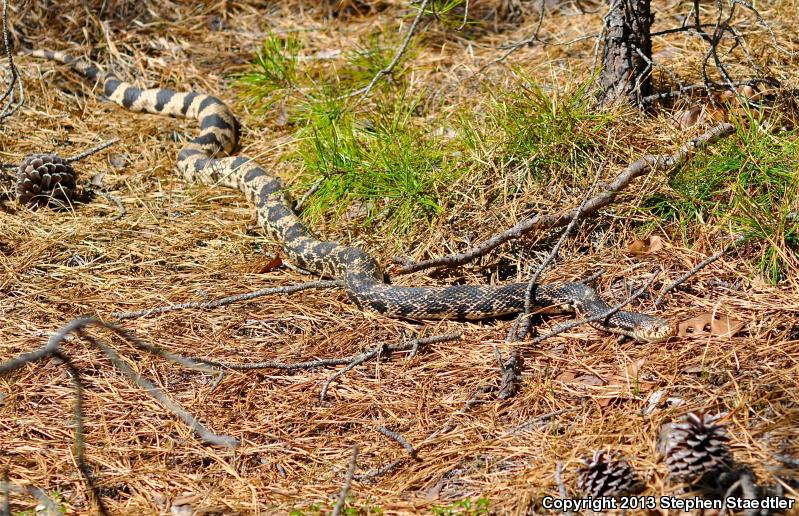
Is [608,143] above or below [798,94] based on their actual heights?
below

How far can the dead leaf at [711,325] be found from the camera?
3.53m

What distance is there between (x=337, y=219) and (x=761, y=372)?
279 centimetres

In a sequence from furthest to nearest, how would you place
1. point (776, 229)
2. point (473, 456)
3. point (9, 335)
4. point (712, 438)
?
point (9, 335) → point (776, 229) → point (473, 456) → point (712, 438)

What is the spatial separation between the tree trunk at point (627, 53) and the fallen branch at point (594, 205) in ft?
1.99

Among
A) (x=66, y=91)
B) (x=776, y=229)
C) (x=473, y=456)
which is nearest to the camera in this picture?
(x=473, y=456)

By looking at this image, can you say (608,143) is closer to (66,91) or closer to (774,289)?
(774,289)

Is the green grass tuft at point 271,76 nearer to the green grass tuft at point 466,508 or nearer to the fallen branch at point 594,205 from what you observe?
the fallen branch at point 594,205

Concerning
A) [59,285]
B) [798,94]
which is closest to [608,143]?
[798,94]

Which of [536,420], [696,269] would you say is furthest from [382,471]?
[696,269]

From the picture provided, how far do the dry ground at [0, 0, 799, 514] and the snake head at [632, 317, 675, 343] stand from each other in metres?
0.05

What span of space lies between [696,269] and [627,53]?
5.42 feet

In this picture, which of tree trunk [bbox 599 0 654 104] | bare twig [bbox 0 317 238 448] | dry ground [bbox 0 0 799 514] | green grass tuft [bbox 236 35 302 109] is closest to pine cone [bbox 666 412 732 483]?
dry ground [bbox 0 0 799 514]

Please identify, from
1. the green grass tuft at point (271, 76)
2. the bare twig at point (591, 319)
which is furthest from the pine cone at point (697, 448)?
the green grass tuft at point (271, 76)

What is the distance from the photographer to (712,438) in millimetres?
2549
